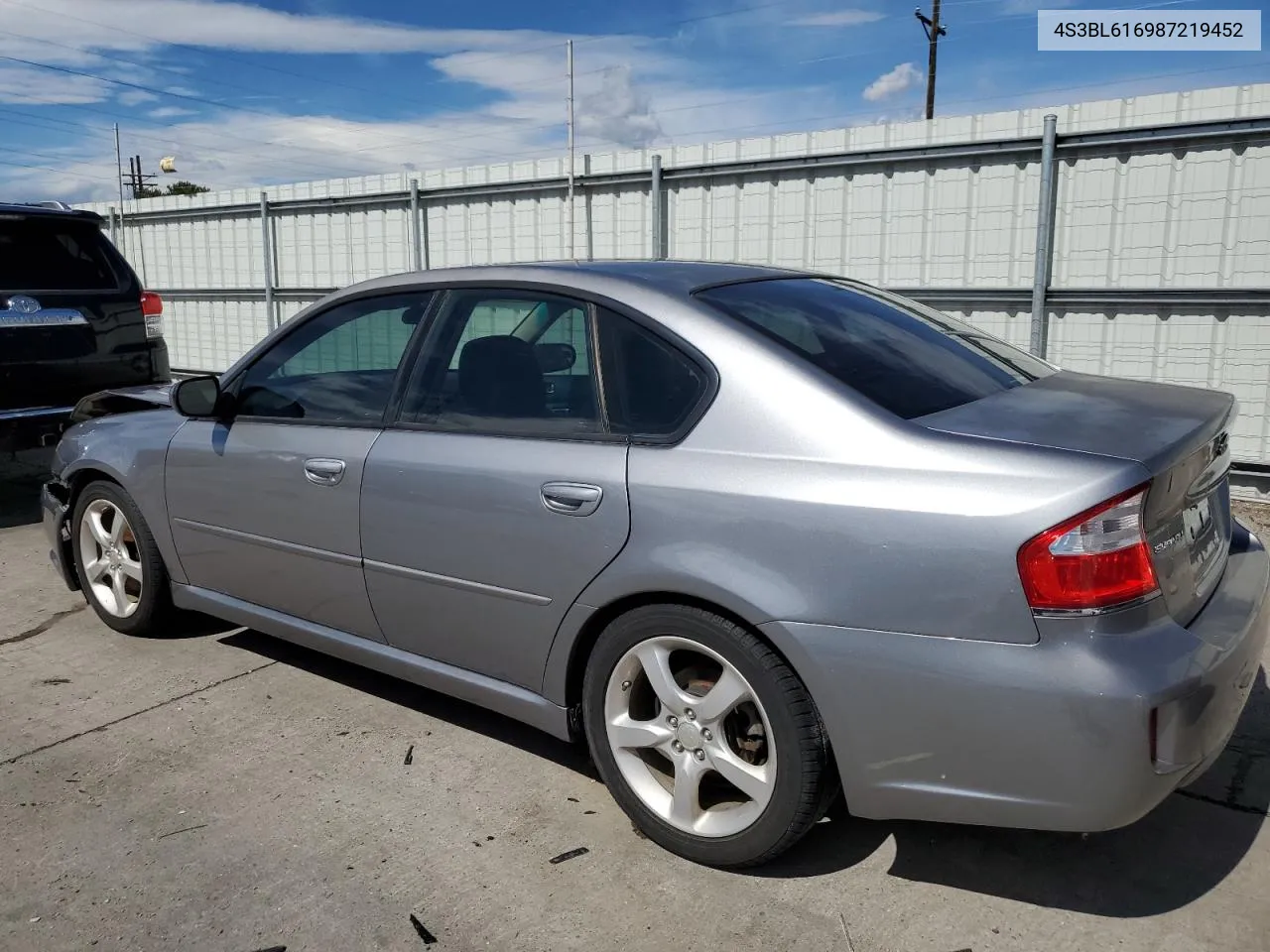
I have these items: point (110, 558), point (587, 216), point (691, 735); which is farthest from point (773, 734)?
point (587, 216)

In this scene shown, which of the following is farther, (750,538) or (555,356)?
(555,356)

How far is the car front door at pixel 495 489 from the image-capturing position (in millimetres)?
2760

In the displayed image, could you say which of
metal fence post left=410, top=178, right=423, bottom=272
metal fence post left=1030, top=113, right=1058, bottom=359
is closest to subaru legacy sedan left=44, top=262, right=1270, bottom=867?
metal fence post left=1030, top=113, right=1058, bottom=359

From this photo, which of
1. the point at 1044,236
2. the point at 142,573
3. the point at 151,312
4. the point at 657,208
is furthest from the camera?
the point at 657,208

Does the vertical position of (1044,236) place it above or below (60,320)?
above

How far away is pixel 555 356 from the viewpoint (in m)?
3.03

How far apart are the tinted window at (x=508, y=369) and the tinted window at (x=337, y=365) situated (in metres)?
0.18

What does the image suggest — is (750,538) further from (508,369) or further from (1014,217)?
(1014,217)

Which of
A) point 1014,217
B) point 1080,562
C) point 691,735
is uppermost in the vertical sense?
point 1014,217

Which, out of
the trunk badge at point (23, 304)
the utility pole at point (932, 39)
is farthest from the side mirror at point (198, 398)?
the utility pole at point (932, 39)

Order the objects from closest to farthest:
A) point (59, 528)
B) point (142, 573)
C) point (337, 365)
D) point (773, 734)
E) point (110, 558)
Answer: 1. point (773, 734)
2. point (337, 365)
3. point (142, 573)
4. point (110, 558)
5. point (59, 528)

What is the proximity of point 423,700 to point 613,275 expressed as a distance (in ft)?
5.80

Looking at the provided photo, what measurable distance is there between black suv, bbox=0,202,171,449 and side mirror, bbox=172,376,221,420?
292 cm

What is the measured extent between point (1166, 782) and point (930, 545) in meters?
0.73
